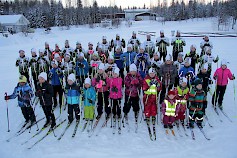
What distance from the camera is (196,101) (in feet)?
20.0

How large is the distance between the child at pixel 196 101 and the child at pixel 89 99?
2655mm

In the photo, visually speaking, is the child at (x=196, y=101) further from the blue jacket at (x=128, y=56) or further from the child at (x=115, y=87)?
the blue jacket at (x=128, y=56)

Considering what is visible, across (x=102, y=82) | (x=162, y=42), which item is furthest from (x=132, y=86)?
(x=162, y=42)

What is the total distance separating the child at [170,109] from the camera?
6102 millimetres

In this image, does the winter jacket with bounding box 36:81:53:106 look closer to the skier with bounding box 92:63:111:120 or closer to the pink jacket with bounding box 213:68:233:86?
the skier with bounding box 92:63:111:120

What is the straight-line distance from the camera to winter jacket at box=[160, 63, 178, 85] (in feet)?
23.9

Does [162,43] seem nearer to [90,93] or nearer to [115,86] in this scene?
[115,86]

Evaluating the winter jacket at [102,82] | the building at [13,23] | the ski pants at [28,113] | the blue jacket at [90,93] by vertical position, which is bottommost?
the ski pants at [28,113]

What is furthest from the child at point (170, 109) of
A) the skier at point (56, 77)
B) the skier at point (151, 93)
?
the skier at point (56, 77)

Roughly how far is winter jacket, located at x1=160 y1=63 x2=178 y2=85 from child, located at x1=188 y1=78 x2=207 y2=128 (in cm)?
123

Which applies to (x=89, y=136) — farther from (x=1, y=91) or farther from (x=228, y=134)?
(x=1, y=91)

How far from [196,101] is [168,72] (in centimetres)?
152

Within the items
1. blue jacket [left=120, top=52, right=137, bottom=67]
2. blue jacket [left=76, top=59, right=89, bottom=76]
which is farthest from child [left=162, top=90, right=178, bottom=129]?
blue jacket [left=76, top=59, right=89, bottom=76]

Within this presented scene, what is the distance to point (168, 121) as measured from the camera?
20.5ft
